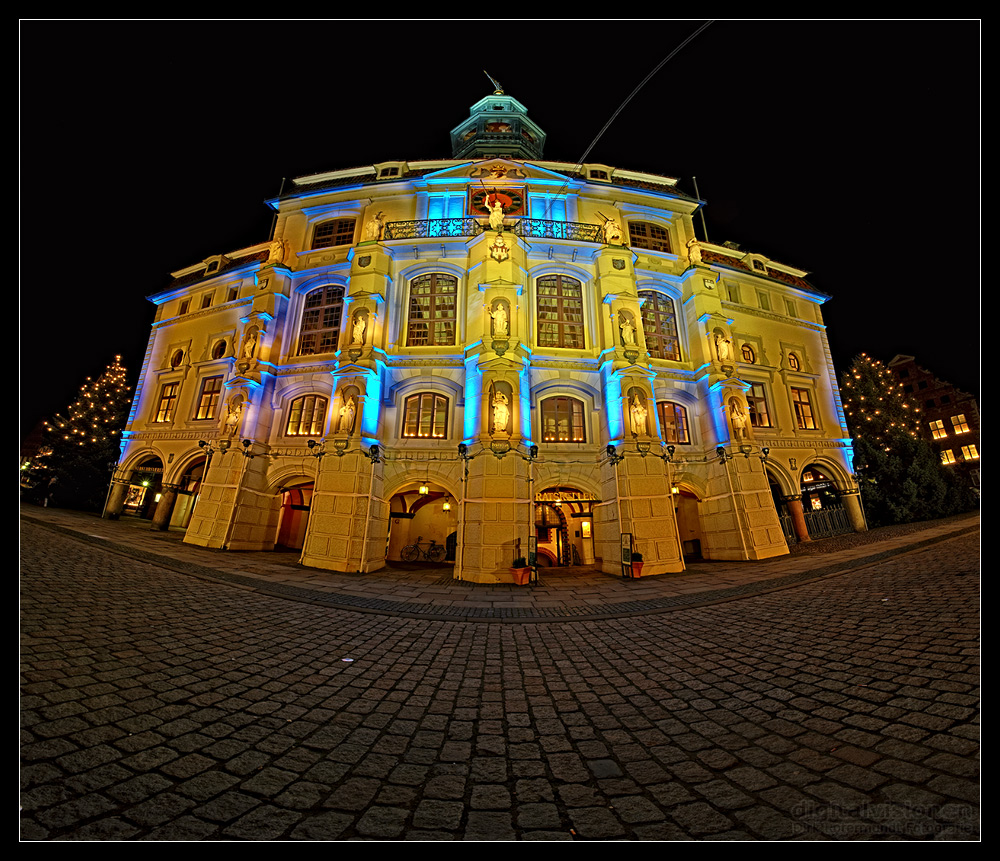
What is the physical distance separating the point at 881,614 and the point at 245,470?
59.0 feet

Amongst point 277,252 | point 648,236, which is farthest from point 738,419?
point 277,252

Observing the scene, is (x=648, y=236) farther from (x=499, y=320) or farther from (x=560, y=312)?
(x=499, y=320)

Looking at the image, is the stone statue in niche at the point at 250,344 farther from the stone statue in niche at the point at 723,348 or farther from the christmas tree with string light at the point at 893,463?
the christmas tree with string light at the point at 893,463

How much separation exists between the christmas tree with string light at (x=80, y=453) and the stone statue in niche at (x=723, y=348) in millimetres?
30662

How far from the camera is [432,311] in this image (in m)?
16.6

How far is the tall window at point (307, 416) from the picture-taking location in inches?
610

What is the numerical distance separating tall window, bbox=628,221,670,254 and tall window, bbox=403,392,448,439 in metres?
13.0

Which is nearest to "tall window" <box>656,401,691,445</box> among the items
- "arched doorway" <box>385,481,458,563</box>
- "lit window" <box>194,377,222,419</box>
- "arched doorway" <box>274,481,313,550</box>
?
"arched doorway" <box>385,481,458,563</box>

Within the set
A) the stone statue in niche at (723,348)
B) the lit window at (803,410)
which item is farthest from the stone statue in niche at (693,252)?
the lit window at (803,410)

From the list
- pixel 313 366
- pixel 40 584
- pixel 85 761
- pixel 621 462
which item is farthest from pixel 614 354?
pixel 40 584

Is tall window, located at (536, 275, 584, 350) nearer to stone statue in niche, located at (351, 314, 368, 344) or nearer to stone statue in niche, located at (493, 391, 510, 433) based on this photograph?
stone statue in niche, located at (493, 391, 510, 433)

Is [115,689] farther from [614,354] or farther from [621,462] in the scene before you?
[614,354]

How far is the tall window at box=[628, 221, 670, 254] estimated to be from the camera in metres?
19.0

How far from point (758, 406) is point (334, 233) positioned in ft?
74.9
